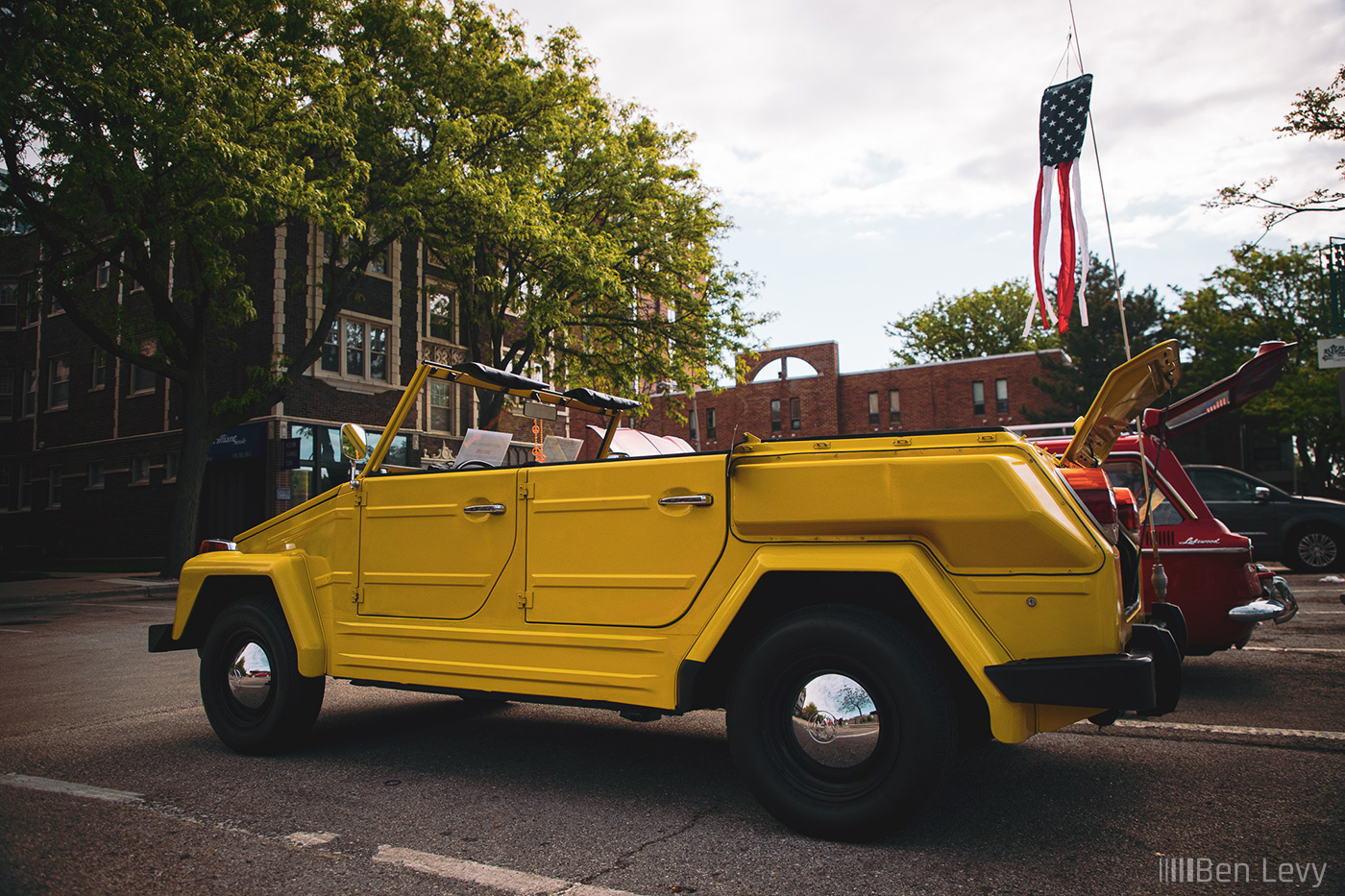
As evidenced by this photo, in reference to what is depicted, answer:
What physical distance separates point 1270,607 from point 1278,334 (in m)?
36.3

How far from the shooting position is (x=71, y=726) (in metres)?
5.23

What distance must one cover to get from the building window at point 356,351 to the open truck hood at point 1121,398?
73.7ft

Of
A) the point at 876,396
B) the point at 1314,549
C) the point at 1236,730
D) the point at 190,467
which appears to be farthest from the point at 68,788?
the point at 876,396

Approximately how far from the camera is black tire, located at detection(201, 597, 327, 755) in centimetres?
429

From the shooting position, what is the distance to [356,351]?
2378 centimetres

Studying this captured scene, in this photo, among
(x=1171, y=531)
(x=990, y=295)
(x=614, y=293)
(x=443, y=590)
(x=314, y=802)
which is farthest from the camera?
(x=990, y=295)

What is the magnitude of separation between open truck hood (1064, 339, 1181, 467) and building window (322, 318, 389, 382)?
2246cm

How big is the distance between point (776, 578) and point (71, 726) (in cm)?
486

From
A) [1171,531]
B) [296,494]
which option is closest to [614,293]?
[296,494]

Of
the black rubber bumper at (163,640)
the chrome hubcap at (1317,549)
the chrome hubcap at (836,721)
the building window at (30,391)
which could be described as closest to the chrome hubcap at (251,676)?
the black rubber bumper at (163,640)

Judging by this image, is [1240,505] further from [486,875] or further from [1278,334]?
[1278,334]

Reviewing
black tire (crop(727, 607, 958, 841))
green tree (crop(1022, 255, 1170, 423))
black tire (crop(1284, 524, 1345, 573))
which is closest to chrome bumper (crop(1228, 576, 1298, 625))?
black tire (crop(727, 607, 958, 841))

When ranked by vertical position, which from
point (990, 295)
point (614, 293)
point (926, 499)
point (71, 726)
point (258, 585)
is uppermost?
point (990, 295)

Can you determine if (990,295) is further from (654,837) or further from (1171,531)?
(654,837)
